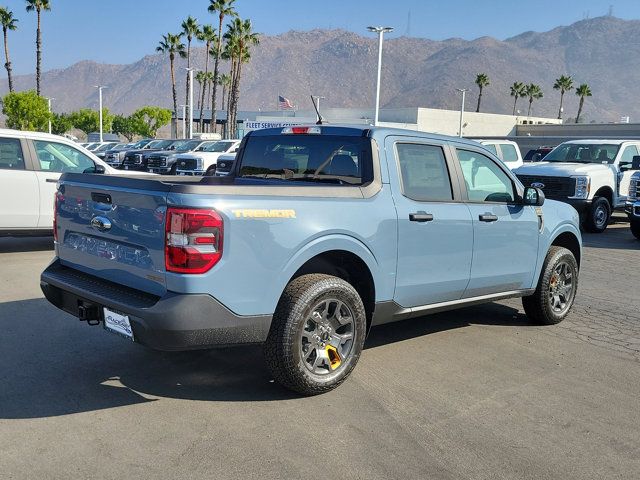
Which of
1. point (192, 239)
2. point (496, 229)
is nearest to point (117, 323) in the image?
point (192, 239)

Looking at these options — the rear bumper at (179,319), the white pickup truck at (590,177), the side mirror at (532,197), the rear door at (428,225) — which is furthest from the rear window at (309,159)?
the white pickup truck at (590,177)

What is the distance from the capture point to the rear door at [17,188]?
31.5 feet

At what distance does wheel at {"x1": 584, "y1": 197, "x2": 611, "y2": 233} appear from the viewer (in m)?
A: 14.7

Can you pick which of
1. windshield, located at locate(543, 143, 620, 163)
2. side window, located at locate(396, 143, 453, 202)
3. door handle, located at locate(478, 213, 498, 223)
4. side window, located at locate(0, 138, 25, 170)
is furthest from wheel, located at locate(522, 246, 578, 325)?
windshield, located at locate(543, 143, 620, 163)

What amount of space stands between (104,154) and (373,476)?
33.1 metres

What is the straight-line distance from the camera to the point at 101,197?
176 inches

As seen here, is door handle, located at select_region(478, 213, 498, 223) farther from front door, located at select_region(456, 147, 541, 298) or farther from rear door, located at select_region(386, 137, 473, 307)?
rear door, located at select_region(386, 137, 473, 307)

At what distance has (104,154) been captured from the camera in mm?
34031

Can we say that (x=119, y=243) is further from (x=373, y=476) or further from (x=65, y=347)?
(x=373, y=476)

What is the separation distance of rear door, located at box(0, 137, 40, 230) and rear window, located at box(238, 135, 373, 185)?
519 cm

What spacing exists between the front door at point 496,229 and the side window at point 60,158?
22.1ft

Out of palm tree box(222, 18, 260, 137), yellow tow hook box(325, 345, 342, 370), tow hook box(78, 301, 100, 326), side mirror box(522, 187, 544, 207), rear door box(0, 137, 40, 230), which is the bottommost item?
yellow tow hook box(325, 345, 342, 370)

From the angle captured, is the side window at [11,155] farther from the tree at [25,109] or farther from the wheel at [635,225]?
the tree at [25,109]

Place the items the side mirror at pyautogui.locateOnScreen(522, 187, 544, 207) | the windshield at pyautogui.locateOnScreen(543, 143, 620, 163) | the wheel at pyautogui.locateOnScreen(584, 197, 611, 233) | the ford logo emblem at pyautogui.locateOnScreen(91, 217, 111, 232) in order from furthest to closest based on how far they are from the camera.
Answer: the windshield at pyautogui.locateOnScreen(543, 143, 620, 163)
the wheel at pyautogui.locateOnScreen(584, 197, 611, 233)
the side mirror at pyautogui.locateOnScreen(522, 187, 544, 207)
the ford logo emblem at pyautogui.locateOnScreen(91, 217, 111, 232)
